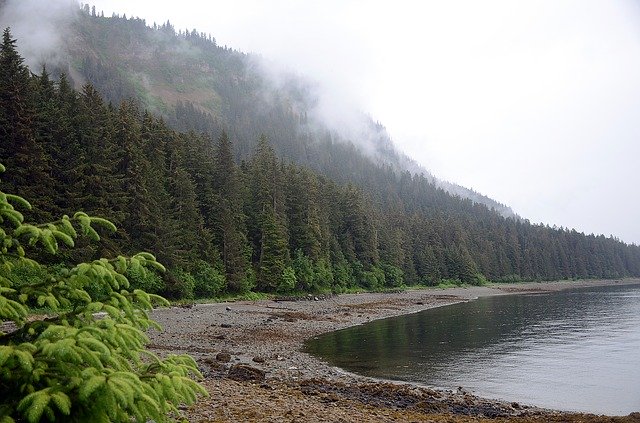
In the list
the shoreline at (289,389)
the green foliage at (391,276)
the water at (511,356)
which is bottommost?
the water at (511,356)

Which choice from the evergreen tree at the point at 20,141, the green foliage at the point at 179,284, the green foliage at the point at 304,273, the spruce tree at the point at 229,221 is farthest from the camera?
the green foliage at the point at 304,273

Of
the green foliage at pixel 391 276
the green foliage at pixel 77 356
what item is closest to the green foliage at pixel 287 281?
the green foliage at pixel 391 276

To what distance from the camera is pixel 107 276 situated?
4906 mm

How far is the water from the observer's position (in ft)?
64.4

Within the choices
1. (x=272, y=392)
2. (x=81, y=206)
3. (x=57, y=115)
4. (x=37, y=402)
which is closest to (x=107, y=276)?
(x=37, y=402)

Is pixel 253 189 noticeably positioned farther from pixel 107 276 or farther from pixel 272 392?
pixel 107 276

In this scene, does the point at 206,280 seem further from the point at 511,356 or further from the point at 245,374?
the point at 245,374

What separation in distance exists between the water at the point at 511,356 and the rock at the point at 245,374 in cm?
596

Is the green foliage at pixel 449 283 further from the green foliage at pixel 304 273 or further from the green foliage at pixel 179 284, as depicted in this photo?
the green foliage at pixel 179 284

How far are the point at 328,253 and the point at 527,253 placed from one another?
10542 centimetres

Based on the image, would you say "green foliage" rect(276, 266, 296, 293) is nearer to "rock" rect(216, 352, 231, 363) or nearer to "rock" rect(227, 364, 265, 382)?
"rock" rect(216, 352, 231, 363)

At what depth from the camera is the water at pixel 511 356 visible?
64.4 ft

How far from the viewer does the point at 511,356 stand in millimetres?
27391

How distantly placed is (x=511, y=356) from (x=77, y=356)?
28.3 metres
